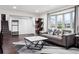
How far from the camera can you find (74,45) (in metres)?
3.23

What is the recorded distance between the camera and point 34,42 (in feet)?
8.58

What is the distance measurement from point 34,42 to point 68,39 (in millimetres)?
1450

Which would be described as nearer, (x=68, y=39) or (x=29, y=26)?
(x=29, y=26)

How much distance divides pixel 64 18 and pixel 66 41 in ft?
3.25

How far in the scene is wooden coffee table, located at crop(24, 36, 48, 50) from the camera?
99.0 inches

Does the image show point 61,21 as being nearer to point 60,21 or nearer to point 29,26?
point 60,21

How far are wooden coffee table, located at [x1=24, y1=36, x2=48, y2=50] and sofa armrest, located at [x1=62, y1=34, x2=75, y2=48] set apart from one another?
928 mm

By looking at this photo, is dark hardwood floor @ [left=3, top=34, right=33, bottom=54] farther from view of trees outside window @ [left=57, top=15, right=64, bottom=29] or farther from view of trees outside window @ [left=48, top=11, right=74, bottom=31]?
view of trees outside window @ [left=57, top=15, right=64, bottom=29]

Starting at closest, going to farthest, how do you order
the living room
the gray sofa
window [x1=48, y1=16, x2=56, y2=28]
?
the living room → window [x1=48, y1=16, x2=56, y2=28] → the gray sofa

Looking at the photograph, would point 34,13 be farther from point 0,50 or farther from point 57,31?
point 0,50

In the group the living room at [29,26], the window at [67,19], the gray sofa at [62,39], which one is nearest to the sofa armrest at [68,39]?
the gray sofa at [62,39]

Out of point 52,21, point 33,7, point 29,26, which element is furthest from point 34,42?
point 33,7

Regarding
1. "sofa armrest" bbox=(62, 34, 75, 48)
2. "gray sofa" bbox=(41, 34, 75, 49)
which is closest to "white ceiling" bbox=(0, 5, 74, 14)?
"gray sofa" bbox=(41, 34, 75, 49)
